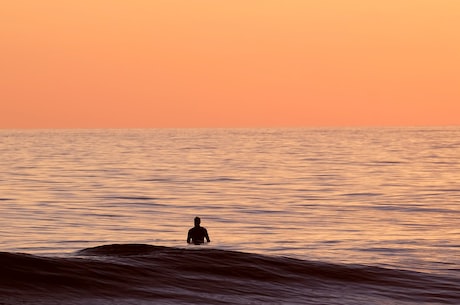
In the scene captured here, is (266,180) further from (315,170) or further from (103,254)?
(103,254)

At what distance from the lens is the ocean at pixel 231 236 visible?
53.1 feet

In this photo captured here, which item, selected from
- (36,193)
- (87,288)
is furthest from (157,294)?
(36,193)

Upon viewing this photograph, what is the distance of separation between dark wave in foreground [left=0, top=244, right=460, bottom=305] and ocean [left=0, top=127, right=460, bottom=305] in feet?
0.09

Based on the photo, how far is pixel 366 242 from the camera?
31375mm

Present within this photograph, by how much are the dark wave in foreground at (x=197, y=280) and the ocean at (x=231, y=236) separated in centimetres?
3

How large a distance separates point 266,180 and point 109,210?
91.0 ft

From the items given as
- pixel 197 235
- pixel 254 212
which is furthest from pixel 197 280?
pixel 254 212

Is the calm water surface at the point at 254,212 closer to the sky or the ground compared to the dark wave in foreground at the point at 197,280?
closer to the sky

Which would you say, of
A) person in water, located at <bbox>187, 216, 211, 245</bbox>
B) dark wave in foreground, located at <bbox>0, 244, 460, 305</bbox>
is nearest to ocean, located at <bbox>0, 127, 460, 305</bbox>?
dark wave in foreground, located at <bbox>0, 244, 460, 305</bbox>

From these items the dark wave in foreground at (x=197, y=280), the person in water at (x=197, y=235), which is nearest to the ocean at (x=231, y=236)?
the dark wave in foreground at (x=197, y=280)

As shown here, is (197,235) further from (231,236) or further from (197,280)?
(197,280)

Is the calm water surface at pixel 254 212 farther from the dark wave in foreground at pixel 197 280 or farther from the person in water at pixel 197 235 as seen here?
the dark wave in foreground at pixel 197 280

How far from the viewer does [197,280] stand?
663 inches

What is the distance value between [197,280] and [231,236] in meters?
16.4
